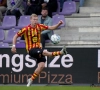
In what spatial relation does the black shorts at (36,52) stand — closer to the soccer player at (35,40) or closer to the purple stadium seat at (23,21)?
the soccer player at (35,40)

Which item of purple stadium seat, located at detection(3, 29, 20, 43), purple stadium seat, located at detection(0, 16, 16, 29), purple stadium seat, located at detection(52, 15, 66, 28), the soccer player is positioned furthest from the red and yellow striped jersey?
purple stadium seat, located at detection(0, 16, 16, 29)

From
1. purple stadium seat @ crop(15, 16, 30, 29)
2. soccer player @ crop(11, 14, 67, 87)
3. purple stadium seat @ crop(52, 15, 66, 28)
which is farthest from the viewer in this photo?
purple stadium seat @ crop(15, 16, 30, 29)

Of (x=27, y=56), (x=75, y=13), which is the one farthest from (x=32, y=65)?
(x=75, y=13)

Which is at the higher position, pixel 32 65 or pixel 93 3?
pixel 93 3

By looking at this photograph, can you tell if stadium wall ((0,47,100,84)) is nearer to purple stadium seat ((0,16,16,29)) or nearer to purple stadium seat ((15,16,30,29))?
purple stadium seat ((15,16,30,29))

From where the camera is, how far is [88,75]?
47.0ft

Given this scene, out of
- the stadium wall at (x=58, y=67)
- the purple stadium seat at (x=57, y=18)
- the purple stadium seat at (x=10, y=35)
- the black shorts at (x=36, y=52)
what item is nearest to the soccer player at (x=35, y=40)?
the black shorts at (x=36, y=52)

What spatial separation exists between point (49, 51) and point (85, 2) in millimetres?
4373

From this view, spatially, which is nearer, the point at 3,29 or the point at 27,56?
the point at 27,56

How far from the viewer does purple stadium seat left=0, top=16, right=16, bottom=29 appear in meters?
17.4

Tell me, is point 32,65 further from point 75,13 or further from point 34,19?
point 75,13

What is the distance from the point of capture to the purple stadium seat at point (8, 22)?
57.2ft

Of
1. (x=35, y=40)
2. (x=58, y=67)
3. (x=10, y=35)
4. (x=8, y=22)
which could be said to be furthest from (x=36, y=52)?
(x=8, y=22)

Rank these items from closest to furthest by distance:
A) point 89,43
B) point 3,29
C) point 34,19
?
point 34,19
point 89,43
point 3,29
